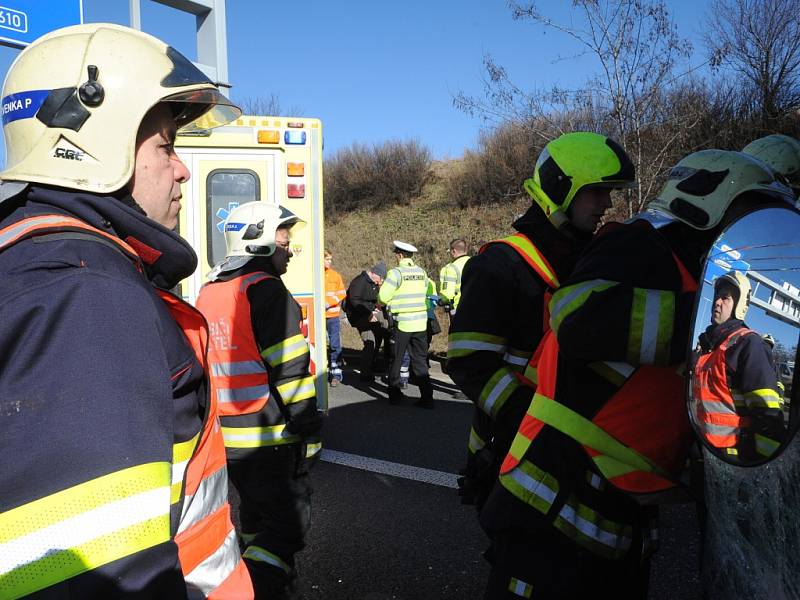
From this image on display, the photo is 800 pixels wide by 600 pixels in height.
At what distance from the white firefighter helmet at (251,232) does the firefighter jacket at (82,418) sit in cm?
234

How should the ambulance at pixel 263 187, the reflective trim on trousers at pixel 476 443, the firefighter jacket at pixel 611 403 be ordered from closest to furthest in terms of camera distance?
→ the firefighter jacket at pixel 611 403, the reflective trim on trousers at pixel 476 443, the ambulance at pixel 263 187

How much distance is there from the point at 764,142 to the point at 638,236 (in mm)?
1730

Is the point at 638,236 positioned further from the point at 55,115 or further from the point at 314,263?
the point at 314,263

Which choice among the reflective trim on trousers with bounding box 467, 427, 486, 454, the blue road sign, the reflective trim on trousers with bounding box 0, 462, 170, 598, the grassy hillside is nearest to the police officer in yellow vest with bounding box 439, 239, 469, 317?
the grassy hillside

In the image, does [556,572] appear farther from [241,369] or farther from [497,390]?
[241,369]

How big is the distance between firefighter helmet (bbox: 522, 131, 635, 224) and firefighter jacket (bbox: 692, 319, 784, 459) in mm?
1410

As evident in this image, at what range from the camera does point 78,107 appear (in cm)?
129

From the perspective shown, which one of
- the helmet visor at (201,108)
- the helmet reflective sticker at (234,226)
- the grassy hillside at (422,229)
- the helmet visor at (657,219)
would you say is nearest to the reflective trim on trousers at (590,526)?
the helmet visor at (657,219)

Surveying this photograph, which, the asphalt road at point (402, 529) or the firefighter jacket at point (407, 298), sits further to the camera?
the firefighter jacket at point (407, 298)

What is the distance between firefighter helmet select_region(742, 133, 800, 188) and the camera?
3.05 m

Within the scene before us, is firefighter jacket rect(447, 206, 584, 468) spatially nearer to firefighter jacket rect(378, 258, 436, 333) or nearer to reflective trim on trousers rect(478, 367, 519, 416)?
reflective trim on trousers rect(478, 367, 519, 416)

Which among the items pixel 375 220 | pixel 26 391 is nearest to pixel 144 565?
pixel 26 391

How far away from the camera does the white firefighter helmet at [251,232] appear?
3.53m

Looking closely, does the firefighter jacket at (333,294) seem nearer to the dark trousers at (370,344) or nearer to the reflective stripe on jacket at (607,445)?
the dark trousers at (370,344)
